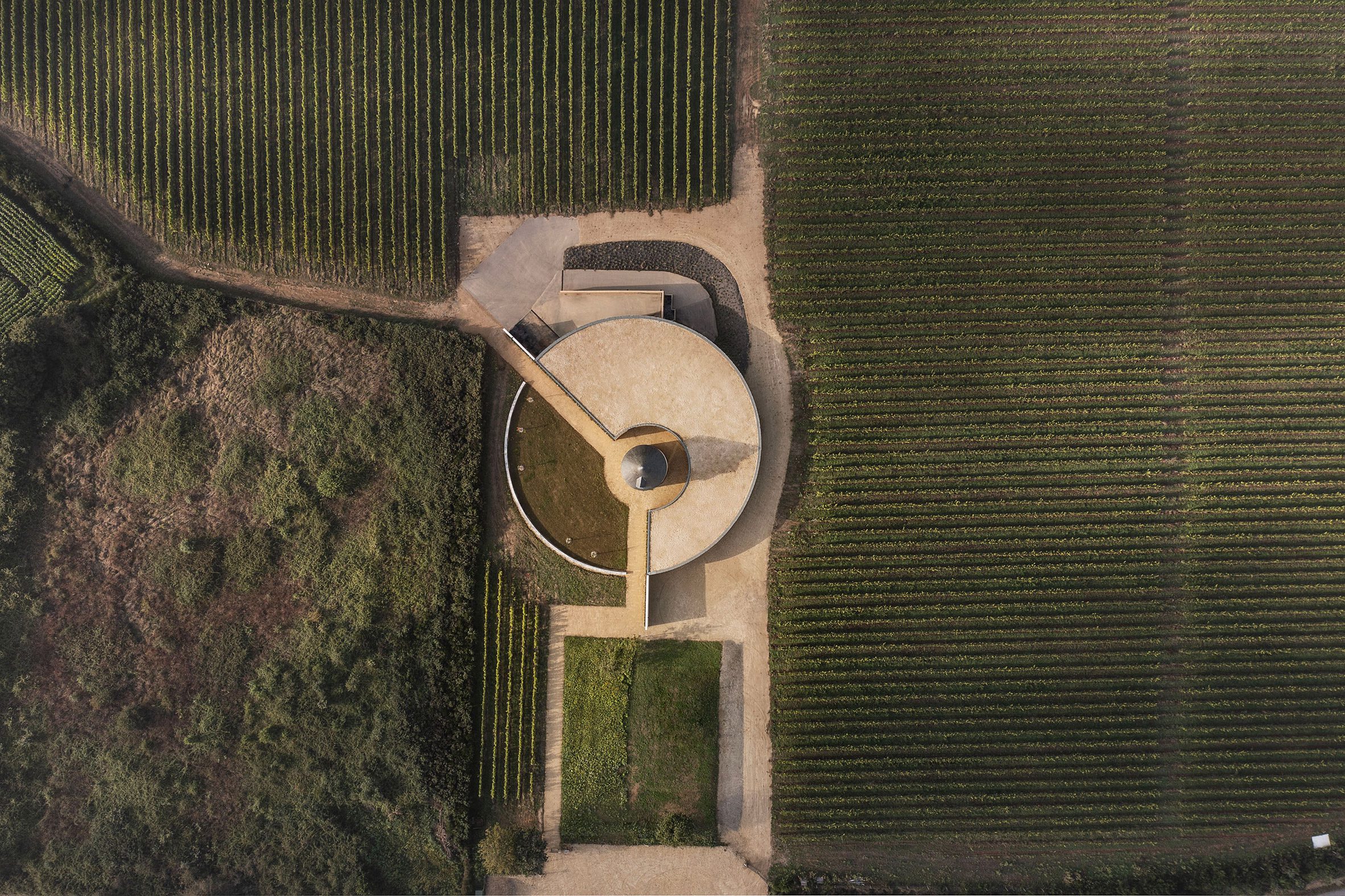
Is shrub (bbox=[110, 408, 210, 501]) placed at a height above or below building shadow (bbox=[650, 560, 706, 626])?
above

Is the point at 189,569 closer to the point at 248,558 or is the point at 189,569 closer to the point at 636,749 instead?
the point at 248,558

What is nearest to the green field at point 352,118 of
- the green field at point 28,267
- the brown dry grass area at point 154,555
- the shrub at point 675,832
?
the green field at point 28,267

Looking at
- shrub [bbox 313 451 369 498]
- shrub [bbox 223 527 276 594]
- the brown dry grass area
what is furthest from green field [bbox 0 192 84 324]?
shrub [bbox 313 451 369 498]

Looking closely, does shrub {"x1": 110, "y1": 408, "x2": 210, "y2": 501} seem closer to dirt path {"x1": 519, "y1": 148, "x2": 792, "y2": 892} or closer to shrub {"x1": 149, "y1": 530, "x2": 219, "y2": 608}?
shrub {"x1": 149, "y1": 530, "x2": 219, "y2": 608}

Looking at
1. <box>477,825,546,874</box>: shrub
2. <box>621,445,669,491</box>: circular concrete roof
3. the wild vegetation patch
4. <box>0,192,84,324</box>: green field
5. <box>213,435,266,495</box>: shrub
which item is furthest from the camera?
<box>0,192,84,324</box>: green field

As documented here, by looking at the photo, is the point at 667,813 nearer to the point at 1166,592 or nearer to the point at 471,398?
the point at 471,398

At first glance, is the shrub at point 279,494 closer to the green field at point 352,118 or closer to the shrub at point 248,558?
the shrub at point 248,558

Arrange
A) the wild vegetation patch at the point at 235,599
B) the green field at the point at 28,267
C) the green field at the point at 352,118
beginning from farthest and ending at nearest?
the green field at the point at 352,118
the green field at the point at 28,267
the wild vegetation patch at the point at 235,599
